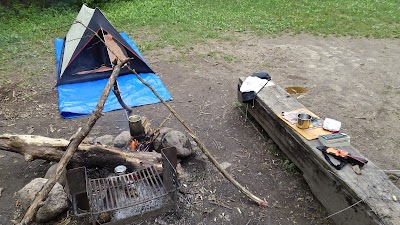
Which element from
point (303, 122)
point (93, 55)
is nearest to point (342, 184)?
point (303, 122)

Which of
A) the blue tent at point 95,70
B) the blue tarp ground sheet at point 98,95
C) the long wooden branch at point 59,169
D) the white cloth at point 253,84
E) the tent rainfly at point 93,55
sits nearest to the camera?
the long wooden branch at point 59,169

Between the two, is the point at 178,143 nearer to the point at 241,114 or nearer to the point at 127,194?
the point at 127,194

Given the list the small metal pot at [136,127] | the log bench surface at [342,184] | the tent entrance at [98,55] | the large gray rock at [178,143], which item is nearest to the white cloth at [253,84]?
the log bench surface at [342,184]

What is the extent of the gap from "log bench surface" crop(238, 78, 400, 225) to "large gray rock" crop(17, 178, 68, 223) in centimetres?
258

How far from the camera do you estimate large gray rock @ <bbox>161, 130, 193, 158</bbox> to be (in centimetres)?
422

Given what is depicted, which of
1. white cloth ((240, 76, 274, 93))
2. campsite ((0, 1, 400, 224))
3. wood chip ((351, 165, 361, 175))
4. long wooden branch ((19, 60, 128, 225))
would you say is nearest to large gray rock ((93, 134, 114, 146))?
campsite ((0, 1, 400, 224))

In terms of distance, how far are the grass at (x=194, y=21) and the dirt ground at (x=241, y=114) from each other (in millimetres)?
715

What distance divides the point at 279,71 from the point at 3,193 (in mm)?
5310

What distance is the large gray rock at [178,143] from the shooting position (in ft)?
13.8

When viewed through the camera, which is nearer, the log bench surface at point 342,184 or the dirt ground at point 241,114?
the log bench surface at point 342,184

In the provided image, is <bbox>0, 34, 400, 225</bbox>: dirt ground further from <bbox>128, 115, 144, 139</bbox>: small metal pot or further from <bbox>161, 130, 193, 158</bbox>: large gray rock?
<bbox>128, 115, 144, 139</bbox>: small metal pot

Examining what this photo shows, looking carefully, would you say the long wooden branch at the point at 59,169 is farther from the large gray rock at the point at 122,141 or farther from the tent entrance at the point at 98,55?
the tent entrance at the point at 98,55

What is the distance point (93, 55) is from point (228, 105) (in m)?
2.95

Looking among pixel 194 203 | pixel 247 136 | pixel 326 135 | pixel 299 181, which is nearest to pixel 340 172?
pixel 326 135
